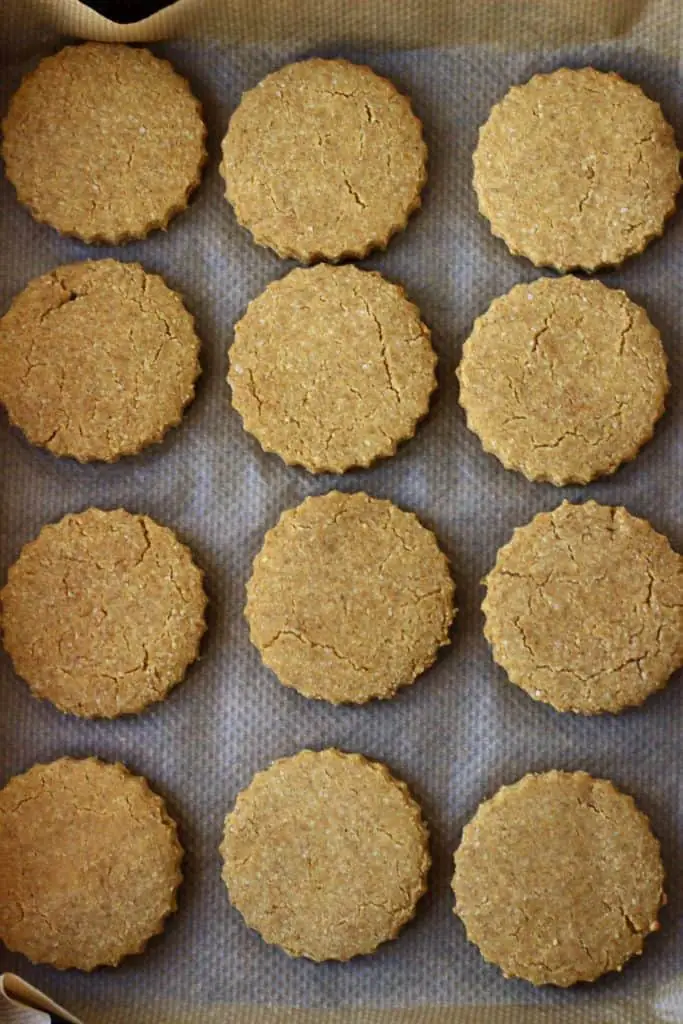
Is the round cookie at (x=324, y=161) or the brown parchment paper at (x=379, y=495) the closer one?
the brown parchment paper at (x=379, y=495)

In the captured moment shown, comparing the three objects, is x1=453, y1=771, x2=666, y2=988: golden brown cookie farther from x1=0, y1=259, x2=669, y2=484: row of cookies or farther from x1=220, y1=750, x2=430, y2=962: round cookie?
x1=0, y1=259, x2=669, y2=484: row of cookies

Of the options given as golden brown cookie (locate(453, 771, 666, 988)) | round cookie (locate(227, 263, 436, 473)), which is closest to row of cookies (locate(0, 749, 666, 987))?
golden brown cookie (locate(453, 771, 666, 988))

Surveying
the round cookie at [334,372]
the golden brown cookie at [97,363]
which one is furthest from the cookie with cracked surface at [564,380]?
the golden brown cookie at [97,363]

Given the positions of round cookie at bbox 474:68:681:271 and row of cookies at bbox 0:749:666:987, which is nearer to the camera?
row of cookies at bbox 0:749:666:987

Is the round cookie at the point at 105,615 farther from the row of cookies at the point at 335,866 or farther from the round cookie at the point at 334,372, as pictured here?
A: the round cookie at the point at 334,372

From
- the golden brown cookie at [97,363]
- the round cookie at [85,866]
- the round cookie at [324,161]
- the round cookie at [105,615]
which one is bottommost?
the round cookie at [85,866]
